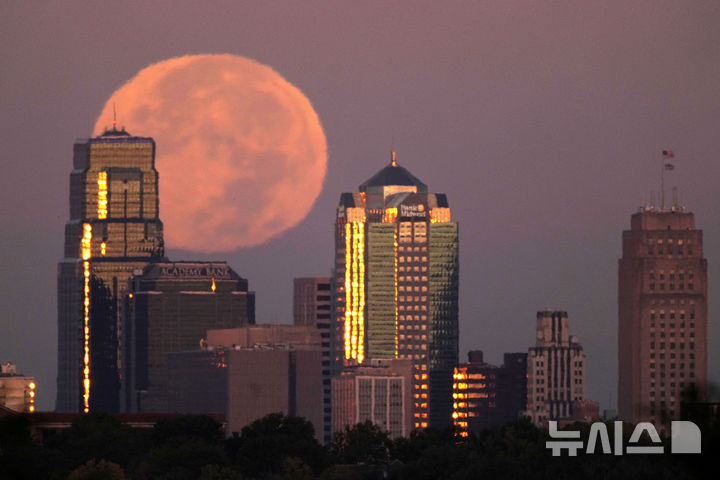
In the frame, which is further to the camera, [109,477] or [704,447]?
[109,477]

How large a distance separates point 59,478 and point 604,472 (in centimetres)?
4630

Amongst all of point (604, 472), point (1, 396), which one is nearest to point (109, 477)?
point (604, 472)

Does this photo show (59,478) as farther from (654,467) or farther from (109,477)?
(654,467)

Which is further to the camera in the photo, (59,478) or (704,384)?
(59,478)

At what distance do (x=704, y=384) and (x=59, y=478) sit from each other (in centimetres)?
12545

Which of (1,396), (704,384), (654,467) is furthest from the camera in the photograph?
(654,467)

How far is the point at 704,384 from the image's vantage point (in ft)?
256

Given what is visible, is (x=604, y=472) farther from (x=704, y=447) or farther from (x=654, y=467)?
(x=704, y=447)

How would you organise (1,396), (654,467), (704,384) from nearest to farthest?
(704,384)
(1,396)
(654,467)

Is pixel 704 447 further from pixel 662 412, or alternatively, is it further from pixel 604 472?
pixel 604 472

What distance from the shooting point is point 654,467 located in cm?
19238

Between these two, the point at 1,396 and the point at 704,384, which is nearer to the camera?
the point at 704,384

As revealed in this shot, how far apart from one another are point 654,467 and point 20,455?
120m

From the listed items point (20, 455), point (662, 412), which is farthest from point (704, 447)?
point (20, 455)
